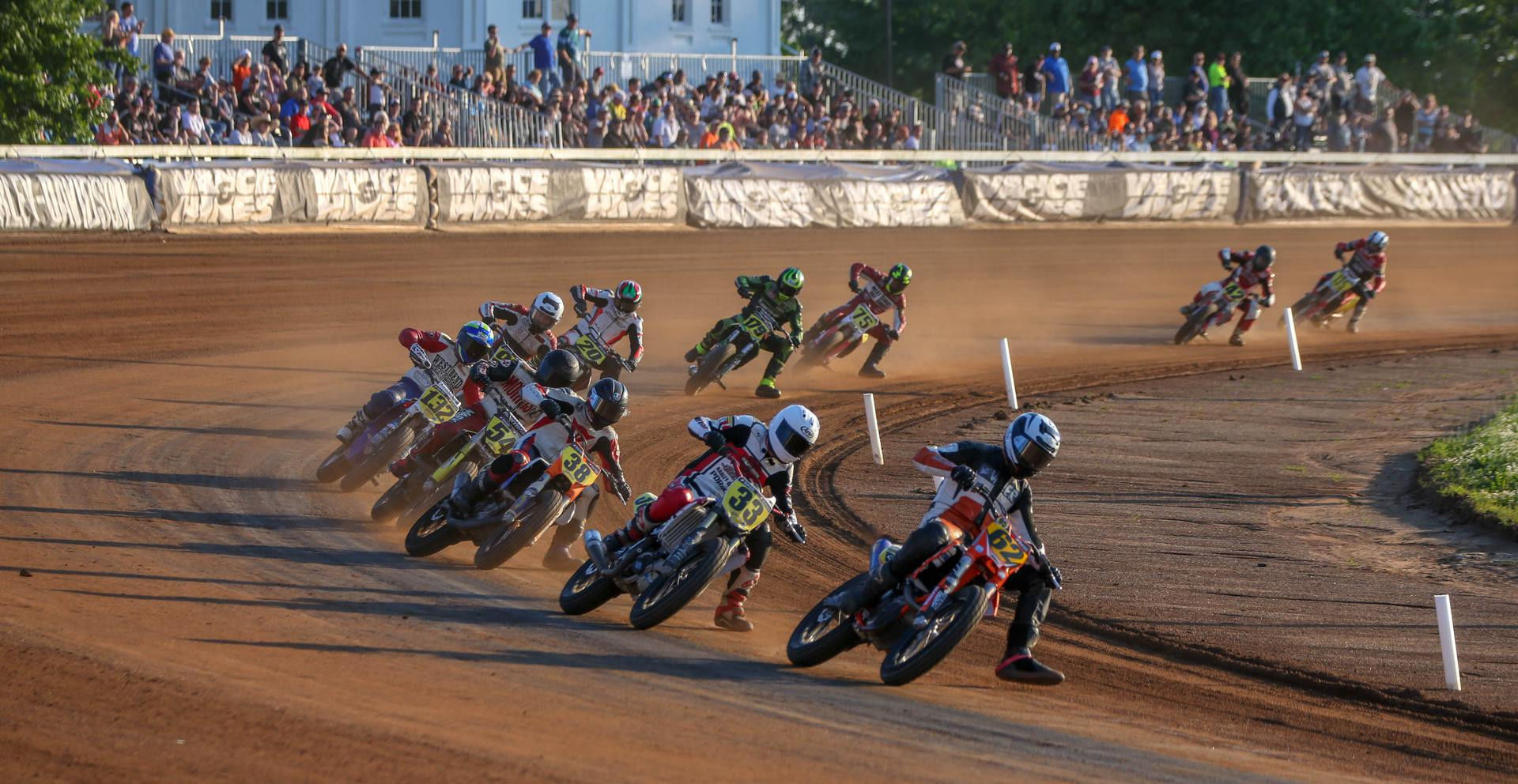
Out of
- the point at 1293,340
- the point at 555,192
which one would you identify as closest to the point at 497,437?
the point at 1293,340

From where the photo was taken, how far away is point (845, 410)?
1919 cm

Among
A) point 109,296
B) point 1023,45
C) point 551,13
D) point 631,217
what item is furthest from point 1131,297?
point 1023,45

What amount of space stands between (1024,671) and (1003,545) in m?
0.74

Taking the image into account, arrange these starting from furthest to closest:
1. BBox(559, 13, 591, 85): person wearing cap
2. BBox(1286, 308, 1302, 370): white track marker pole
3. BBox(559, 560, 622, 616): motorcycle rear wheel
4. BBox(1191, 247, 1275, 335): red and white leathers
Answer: BBox(559, 13, 591, 85): person wearing cap → BBox(1191, 247, 1275, 335): red and white leathers → BBox(1286, 308, 1302, 370): white track marker pole → BBox(559, 560, 622, 616): motorcycle rear wheel

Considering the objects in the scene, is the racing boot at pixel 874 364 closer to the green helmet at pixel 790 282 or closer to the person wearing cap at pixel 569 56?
the green helmet at pixel 790 282

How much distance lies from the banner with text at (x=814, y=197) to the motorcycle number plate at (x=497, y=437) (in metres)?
21.4

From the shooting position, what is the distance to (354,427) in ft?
44.7

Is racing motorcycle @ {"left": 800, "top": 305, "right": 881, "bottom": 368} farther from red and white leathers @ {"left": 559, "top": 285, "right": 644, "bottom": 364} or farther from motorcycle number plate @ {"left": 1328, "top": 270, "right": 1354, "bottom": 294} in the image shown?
motorcycle number plate @ {"left": 1328, "top": 270, "right": 1354, "bottom": 294}

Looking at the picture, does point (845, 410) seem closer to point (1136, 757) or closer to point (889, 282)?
point (889, 282)

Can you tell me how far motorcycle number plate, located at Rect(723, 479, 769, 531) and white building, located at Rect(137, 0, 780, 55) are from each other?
38801 mm

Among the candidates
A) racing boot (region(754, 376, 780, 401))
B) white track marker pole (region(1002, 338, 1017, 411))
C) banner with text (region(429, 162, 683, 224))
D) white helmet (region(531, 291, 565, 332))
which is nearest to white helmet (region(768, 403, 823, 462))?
white helmet (region(531, 291, 565, 332))

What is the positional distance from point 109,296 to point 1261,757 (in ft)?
60.8

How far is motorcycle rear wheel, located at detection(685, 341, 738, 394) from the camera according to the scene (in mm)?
19047

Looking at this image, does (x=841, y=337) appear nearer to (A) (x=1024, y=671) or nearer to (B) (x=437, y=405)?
(B) (x=437, y=405)
